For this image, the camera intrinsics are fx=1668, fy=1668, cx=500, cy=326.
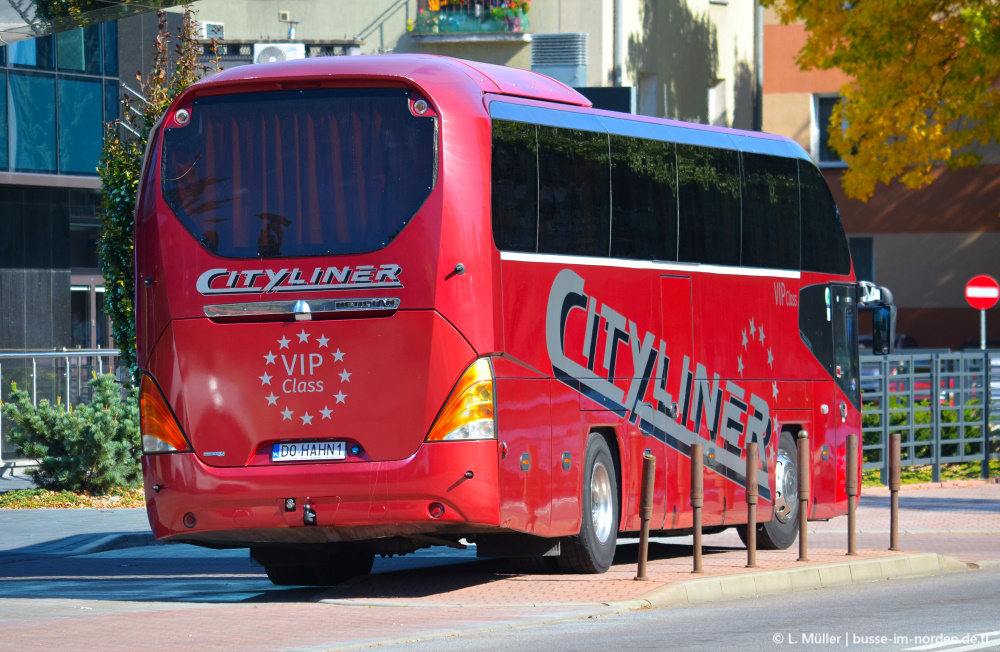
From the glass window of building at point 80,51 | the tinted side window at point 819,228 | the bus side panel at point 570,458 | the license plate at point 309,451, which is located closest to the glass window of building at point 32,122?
the glass window of building at point 80,51

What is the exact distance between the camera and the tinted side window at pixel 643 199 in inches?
530

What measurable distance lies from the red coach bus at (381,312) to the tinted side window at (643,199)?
0.24 feet

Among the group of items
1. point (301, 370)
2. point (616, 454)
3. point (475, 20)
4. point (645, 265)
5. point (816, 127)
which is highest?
point (475, 20)

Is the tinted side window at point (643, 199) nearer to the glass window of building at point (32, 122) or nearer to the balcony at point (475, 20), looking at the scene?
the glass window of building at point (32, 122)

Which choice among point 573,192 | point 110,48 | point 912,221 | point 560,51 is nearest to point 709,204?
point 573,192

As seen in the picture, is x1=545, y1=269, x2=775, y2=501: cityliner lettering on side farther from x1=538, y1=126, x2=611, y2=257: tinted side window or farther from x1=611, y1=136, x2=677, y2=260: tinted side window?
x1=611, y1=136, x2=677, y2=260: tinted side window

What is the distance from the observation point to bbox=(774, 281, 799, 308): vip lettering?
15.8 m

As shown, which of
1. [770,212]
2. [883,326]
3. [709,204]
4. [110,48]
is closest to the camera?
[709,204]

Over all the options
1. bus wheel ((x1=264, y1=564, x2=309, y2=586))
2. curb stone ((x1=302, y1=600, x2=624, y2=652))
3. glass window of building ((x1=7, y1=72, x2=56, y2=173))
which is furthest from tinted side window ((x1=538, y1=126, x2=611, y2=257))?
glass window of building ((x1=7, y1=72, x2=56, y2=173))

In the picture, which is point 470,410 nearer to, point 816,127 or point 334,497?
point 334,497

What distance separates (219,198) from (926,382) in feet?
52.4

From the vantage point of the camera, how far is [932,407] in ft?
82.6

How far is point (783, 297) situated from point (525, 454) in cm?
479

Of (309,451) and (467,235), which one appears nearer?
(467,235)
